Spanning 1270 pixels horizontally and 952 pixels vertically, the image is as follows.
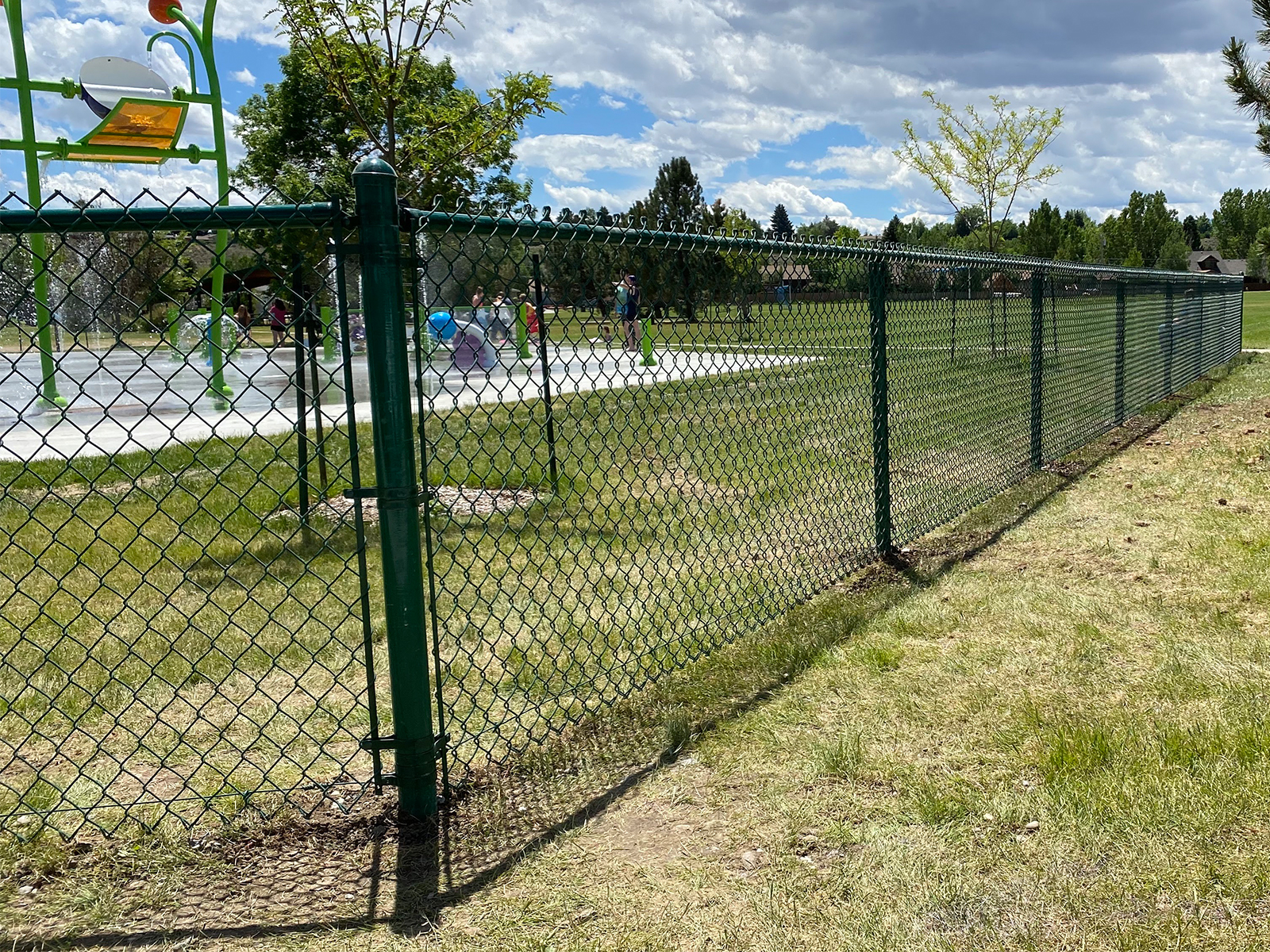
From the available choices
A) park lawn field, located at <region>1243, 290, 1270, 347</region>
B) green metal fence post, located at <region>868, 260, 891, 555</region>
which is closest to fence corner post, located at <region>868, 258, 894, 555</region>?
green metal fence post, located at <region>868, 260, 891, 555</region>

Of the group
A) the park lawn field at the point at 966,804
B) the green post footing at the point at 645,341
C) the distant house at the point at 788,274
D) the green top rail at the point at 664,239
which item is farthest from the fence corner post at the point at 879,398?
the green post footing at the point at 645,341

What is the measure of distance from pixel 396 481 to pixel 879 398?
3.27 meters

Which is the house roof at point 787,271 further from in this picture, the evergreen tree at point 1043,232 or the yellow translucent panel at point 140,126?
the evergreen tree at point 1043,232

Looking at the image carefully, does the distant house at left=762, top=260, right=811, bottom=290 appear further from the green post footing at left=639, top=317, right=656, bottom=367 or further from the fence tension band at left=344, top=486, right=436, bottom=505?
the fence tension band at left=344, top=486, right=436, bottom=505

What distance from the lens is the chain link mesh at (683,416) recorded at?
343 centimetres

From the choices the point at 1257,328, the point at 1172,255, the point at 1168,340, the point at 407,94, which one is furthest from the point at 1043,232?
the point at 407,94

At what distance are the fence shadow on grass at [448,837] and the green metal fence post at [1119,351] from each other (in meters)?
A: 7.00

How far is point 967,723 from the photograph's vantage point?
132 inches

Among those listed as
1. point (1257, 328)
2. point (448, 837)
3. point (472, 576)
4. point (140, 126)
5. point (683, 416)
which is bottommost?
point (448, 837)

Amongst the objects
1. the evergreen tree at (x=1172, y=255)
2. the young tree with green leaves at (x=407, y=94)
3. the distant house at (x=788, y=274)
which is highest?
the evergreen tree at (x=1172, y=255)

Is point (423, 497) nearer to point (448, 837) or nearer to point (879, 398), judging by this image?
point (448, 837)

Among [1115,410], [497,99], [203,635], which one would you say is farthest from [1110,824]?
[1115,410]

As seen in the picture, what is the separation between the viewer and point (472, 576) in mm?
5184

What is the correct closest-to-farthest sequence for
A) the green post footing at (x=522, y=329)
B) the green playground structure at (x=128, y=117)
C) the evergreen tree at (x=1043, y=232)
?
the green post footing at (x=522, y=329) < the green playground structure at (x=128, y=117) < the evergreen tree at (x=1043, y=232)
